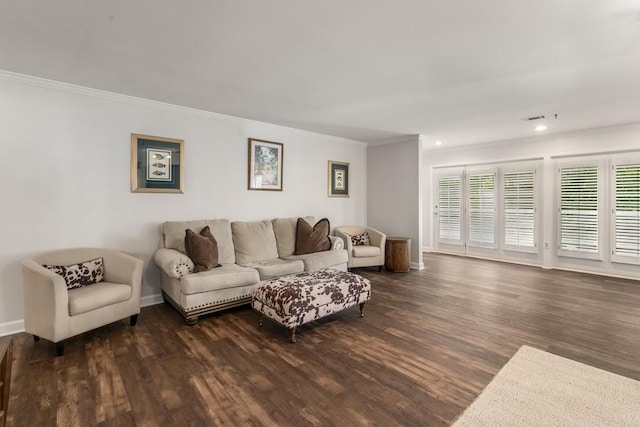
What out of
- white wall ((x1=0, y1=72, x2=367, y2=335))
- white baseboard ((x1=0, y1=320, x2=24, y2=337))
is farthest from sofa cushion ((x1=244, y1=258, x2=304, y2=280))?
white baseboard ((x1=0, y1=320, x2=24, y2=337))

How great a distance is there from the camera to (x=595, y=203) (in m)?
5.23

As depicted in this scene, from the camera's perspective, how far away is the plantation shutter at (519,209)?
5980mm

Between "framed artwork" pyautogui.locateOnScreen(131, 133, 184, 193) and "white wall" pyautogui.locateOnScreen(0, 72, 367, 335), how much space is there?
7cm

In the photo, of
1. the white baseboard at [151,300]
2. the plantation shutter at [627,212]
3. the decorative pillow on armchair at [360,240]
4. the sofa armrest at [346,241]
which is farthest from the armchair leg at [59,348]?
the plantation shutter at [627,212]

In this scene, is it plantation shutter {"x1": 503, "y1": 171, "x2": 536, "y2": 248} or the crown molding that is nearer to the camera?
the crown molding

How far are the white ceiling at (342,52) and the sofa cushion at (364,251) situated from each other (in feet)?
7.74

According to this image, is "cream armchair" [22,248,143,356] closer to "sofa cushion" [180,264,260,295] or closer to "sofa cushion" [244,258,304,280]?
"sofa cushion" [180,264,260,295]

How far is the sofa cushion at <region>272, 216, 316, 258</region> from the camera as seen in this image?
15.5 ft

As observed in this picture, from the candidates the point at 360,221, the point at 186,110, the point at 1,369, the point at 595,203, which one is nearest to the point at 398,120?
the point at 360,221

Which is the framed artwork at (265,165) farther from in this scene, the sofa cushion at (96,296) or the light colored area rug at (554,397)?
the light colored area rug at (554,397)

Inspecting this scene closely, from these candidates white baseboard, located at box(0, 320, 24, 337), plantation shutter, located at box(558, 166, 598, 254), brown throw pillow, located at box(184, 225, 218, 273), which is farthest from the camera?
plantation shutter, located at box(558, 166, 598, 254)

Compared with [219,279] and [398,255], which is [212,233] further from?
[398,255]

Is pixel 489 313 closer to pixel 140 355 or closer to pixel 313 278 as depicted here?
pixel 313 278

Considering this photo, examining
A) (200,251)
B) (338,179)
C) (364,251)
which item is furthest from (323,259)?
(338,179)
